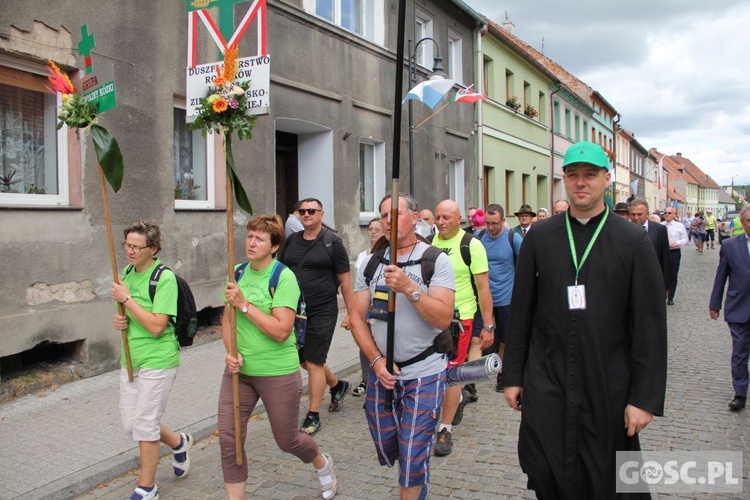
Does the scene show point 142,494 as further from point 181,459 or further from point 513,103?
point 513,103

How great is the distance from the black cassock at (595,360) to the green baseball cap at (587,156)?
0.24m

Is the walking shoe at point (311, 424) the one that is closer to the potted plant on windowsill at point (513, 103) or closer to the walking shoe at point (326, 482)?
the walking shoe at point (326, 482)

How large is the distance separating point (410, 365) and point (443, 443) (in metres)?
1.74

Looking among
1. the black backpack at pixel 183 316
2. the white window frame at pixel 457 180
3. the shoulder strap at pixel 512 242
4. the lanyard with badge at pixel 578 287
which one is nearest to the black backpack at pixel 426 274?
the lanyard with badge at pixel 578 287

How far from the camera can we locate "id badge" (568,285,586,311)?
264 cm

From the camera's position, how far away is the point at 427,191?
51.0 feet

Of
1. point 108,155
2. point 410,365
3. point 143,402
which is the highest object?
point 108,155

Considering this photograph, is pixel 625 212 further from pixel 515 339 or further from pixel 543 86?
pixel 543 86

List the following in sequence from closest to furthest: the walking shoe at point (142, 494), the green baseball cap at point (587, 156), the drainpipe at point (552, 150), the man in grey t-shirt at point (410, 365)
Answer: the green baseball cap at point (587, 156) → the man in grey t-shirt at point (410, 365) → the walking shoe at point (142, 494) → the drainpipe at point (552, 150)

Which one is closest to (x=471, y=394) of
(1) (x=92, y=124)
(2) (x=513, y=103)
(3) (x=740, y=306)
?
(3) (x=740, y=306)

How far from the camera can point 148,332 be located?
4.04 m

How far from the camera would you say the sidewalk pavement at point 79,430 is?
14.5 feet

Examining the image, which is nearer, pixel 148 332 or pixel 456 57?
pixel 148 332

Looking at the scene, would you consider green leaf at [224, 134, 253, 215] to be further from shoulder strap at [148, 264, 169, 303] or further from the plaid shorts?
the plaid shorts
